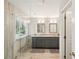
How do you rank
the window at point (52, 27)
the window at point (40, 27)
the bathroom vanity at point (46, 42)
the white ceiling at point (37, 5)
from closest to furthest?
the white ceiling at point (37, 5) → the bathroom vanity at point (46, 42) → the window at point (52, 27) → the window at point (40, 27)

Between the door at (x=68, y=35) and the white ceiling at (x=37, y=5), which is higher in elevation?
the white ceiling at (x=37, y=5)

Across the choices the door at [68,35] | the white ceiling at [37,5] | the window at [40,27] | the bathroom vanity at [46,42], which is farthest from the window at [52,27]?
the door at [68,35]

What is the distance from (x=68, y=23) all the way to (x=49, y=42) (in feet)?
16.8

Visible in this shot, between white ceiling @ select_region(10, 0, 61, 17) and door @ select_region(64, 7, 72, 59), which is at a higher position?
white ceiling @ select_region(10, 0, 61, 17)

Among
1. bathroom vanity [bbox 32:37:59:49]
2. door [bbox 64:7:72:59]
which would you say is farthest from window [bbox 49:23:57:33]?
door [bbox 64:7:72:59]

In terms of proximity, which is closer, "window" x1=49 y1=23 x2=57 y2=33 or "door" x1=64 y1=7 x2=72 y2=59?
"door" x1=64 y1=7 x2=72 y2=59

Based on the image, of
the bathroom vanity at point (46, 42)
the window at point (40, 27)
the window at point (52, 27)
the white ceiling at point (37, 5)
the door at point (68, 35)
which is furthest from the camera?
the window at point (40, 27)

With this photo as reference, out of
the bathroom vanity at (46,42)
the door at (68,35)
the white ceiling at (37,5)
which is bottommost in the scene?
the bathroom vanity at (46,42)

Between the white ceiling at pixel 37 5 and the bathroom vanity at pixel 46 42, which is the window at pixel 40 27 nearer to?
the bathroom vanity at pixel 46 42

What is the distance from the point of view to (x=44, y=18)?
451 inches

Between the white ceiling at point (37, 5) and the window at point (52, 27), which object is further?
the window at point (52, 27)

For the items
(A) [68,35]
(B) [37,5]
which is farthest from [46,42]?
(A) [68,35]

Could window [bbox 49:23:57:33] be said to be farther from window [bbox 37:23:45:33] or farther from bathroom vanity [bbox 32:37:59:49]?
bathroom vanity [bbox 32:37:59:49]

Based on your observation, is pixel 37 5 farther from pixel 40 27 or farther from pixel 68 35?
pixel 40 27
